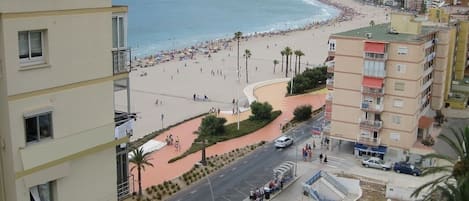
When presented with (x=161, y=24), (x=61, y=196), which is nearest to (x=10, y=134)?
(x=61, y=196)

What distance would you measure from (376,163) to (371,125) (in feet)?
10.9

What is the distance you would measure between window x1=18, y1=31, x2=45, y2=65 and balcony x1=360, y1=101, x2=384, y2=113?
4024cm

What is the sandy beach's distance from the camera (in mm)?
69188

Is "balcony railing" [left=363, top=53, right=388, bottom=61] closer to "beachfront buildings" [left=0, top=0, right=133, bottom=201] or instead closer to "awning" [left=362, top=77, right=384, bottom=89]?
"awning" [left=362, top=77, right=384, bottom=89]

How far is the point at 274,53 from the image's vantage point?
11188 centimetres

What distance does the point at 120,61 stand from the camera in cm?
1080

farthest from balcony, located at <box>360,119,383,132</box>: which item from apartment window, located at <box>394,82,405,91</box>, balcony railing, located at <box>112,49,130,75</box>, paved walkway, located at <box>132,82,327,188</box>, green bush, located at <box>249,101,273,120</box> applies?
balcony railing, located at <box>112,49,130,75</box>

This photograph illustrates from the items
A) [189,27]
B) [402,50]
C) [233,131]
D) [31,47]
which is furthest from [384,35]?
[189,27]

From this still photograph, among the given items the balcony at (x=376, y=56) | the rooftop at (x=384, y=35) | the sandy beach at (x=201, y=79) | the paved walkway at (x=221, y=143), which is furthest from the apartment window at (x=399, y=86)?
the sandy beach at (x=201, y=79)

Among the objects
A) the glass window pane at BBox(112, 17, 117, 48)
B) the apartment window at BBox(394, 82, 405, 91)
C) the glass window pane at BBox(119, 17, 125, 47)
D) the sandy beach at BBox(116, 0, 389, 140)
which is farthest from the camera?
the sandy beach at BBox(116, 0, 389, 140)

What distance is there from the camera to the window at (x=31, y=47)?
29.3 ft

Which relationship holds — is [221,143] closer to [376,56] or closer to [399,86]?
[376,56]

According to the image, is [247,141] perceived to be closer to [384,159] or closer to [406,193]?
[384,159]

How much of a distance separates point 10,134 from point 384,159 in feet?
136
